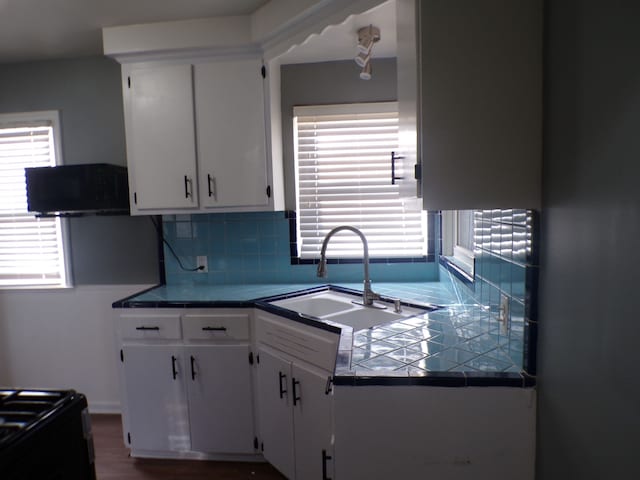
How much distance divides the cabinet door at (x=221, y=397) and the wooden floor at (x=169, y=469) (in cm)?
11

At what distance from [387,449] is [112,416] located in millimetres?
2433

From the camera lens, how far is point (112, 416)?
2701 mm

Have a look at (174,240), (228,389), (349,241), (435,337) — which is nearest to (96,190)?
(174,240)

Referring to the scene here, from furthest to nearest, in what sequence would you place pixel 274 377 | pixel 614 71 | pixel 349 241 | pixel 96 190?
1. pixel 349 241
2. pixel 96 190
3. pixel 274 377
4. pixel 614 71

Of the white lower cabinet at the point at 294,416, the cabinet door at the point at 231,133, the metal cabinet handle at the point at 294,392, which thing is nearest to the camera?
the white lower cabinet at the point at 294,416

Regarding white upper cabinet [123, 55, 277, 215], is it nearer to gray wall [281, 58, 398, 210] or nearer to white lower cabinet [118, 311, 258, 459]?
gray wall [281, 58, 398, 210]

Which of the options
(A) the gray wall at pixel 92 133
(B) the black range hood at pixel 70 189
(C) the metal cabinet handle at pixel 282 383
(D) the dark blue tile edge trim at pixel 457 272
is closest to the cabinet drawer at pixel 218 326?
(C) the metal cabinet handle at pixel 282 383

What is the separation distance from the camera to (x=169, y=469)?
7.05ft

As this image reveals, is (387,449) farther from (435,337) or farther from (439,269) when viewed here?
(439,269)

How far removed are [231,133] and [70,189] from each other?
1.01 m

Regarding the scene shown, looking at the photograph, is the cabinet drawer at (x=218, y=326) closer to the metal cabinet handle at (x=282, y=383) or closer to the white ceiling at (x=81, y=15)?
the metal cabinet handle at (x=282, y=383)

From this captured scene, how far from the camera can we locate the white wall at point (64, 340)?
2.71m

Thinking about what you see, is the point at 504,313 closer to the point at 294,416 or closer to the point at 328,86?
the point at 294,416

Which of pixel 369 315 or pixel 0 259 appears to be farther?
pixel 0 259
